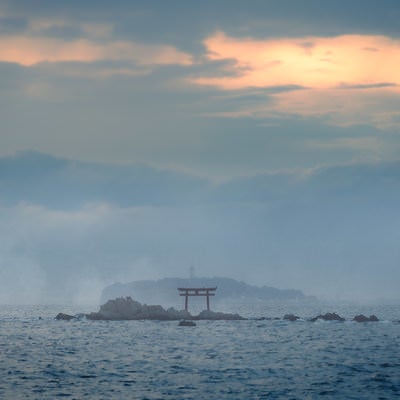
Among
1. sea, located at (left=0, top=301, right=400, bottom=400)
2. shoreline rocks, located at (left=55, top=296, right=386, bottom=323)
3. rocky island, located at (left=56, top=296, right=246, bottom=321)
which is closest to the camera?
sea, located at (left=0, top=301, right=400, bottom=400)

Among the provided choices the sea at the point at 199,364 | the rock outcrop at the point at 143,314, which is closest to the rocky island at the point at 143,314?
the rock outcrop at the point at 143,314

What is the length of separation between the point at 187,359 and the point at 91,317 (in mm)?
80405

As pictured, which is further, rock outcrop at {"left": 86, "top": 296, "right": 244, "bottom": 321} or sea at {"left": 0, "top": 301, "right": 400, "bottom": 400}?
rock outcrop at {"left": 86, "top": 296, "right": 244, "bottom": 321}

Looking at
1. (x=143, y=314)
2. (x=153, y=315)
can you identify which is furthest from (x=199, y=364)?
(x=143, y=314)

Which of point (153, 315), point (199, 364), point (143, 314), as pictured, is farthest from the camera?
point (143, 314)

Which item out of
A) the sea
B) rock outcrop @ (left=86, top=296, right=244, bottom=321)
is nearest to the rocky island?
rock outcrop @ (left=86, top=296, right=244, bottom=321)

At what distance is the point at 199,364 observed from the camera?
224 ft

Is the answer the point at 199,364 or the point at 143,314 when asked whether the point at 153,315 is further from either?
the point at 199,364

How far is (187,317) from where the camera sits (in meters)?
141

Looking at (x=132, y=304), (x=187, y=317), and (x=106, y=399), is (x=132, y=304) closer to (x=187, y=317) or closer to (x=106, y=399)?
(x=187, y=317)

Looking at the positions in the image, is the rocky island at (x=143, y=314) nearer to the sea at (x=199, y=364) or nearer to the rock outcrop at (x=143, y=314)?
the rock outcrop at (x=143, y=314)

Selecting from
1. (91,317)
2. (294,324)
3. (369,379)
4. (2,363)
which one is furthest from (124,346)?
(91,317)

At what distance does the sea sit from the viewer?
51.3 m

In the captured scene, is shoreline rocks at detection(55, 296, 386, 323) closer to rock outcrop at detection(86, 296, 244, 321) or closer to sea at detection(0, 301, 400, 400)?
rock outcrop at detection(86, 296, 244, 321)
